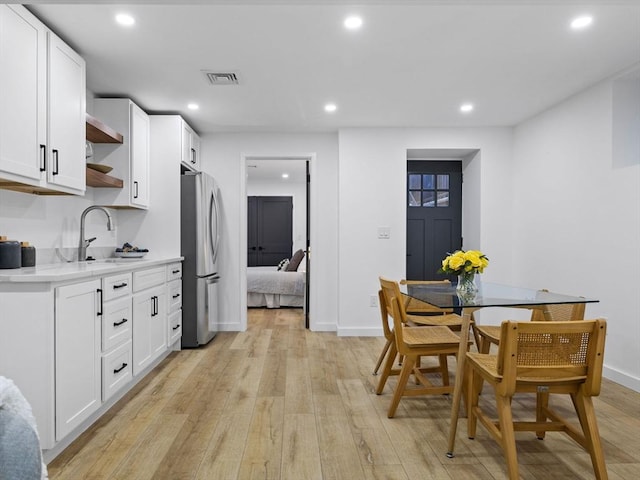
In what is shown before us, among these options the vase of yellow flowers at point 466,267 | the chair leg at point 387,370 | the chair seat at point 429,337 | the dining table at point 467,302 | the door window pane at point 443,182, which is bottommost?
the chair leg at point 387,370

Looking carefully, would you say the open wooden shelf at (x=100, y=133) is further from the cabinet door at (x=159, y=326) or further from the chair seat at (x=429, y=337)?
the chair seat at (x=429, y=337)

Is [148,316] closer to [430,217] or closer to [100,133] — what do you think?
[100,133]

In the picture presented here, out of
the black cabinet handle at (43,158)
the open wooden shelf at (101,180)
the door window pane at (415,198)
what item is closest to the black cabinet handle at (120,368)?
the black cabinet handle at (43,158)

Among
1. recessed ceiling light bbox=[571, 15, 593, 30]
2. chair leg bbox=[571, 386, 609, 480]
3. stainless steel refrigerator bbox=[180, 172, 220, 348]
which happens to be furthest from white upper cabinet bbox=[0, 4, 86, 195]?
recessed ceiling light bbox=[571, 15, 593, 30]

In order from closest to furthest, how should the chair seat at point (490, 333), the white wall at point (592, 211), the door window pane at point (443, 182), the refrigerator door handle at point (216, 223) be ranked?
the chair seat at point (490, 333)
the white wall at point (592, 211)
the refrigerator door handle at point (216, 223)
the door window pane at point (443, 182)

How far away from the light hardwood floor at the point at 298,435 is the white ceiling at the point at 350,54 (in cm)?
206

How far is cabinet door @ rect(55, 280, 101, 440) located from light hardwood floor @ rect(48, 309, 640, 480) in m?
0.21

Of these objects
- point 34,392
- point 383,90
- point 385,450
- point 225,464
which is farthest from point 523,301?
point 34,392

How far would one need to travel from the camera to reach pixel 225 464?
1.97 m

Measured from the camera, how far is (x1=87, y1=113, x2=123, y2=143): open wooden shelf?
9.88ft

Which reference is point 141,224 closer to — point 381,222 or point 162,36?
point 162,36

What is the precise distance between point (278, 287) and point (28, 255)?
396 centimetres

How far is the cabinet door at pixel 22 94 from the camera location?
6.67 feet

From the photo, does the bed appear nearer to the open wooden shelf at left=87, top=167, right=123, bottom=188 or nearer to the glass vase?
the open wooden shelf at left=87, top=167, right=123, bottom=188
